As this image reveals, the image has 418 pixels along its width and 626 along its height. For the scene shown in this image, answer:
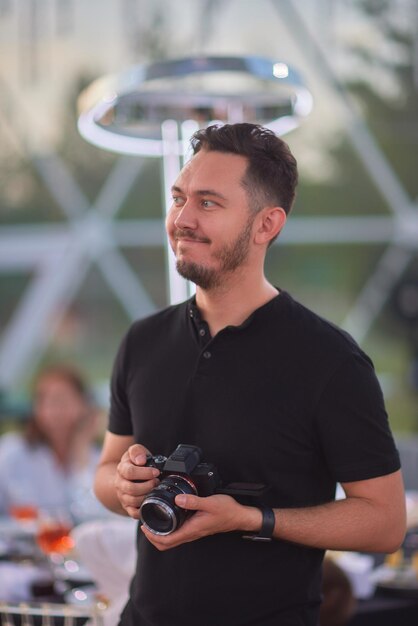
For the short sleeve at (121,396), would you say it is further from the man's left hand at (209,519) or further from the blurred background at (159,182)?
the blurred background at (159,182)

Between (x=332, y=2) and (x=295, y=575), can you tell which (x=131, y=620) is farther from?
(x=332, y=2)

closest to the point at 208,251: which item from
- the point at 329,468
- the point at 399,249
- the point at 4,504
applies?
the point at 329,468

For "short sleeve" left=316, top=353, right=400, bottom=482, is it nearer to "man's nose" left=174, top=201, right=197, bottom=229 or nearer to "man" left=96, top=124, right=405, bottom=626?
"man" left=96, top=124, right=405, bottom=626

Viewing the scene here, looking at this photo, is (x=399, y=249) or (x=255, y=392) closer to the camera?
(x=255, y=392)

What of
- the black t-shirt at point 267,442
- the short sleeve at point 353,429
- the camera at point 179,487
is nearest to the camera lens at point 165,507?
the camera at point 179,487

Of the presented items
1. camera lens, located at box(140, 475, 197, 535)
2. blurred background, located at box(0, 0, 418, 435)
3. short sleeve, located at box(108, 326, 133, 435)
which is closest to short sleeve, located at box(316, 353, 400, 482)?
camera lens, located at box(140, 475, 197, 535)

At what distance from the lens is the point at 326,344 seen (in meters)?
1.51

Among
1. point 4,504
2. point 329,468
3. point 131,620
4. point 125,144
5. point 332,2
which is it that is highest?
point 332,2

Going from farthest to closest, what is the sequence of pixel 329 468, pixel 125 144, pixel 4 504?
Answer: pixel 4 504
pixel 125 144
pixel 329 468

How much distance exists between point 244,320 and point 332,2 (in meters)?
6.14

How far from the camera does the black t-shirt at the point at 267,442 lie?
1473mm

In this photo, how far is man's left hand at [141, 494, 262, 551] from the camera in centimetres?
139

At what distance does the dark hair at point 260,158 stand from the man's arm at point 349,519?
0.46 metres

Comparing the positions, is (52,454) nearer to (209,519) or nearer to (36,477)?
(36,477)
